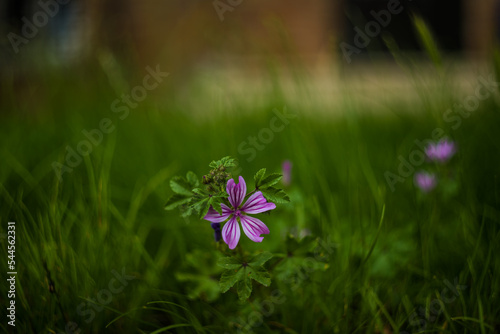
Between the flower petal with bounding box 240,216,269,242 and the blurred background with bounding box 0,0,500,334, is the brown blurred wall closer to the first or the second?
the blurred background with bounding box 0,0,500,334

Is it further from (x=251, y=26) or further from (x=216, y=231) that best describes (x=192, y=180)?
(x=251, y=26)

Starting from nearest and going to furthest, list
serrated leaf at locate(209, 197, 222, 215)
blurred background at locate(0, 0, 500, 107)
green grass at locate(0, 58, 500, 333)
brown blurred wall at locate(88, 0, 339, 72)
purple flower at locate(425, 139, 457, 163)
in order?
1. serrated leaf at locate(209, 197, 222, 215)
2. green grass at locate(0, 58, 500, 333)
3. purple flower at locate(425, 139, 457, 163)
4. blurred background at locate(0, 0, 500, 107)
5. brown blurred wall at locate(88, 0, 339, 72)

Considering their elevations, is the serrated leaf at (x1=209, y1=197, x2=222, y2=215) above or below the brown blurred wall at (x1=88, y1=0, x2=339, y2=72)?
below

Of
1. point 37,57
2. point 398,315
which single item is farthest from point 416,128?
point 37,57

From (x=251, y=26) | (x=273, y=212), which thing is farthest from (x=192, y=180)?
(x=251, y=26)

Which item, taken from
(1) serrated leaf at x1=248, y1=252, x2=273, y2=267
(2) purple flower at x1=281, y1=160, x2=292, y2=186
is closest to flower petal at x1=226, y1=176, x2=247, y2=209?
(1) serrated leaf at x1=248, y1=252, x2=273, y2=267

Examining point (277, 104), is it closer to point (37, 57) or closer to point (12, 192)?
point (12, 192)
